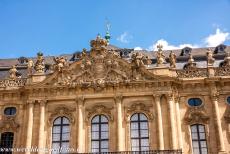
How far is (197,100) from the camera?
31.7 meters

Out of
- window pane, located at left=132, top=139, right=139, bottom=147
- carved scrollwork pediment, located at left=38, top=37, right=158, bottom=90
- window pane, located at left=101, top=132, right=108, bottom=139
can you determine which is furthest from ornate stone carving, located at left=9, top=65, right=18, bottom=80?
window pane, located at left=132, top=139, right=139, bottom=147

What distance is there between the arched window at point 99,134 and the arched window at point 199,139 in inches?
248

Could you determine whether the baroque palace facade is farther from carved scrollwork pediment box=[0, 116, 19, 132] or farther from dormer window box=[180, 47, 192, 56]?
dormer window box=[180, 47, 192, 56]

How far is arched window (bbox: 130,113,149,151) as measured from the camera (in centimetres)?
3012

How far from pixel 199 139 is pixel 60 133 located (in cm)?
1020

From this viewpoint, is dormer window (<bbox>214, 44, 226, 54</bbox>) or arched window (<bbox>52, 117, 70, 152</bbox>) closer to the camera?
arched window (<bbox>52, 117, 70, 152</bbox>)

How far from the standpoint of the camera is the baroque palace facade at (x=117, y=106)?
3023 centimetres

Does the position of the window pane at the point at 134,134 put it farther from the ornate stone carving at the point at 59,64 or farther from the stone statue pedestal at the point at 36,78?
the stone statue pedestal at the point at 36,78

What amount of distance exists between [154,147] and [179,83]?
5377 mm

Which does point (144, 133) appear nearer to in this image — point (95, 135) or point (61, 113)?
point (95, 135)

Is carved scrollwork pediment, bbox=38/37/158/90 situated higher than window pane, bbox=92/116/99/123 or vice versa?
carved scrollwork pediment, bbox=38/37/158/90

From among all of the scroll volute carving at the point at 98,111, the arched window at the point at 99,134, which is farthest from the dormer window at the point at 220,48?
the arched window at the point at 99,134

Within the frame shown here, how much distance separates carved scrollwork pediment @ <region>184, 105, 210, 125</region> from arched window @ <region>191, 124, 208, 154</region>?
371mm

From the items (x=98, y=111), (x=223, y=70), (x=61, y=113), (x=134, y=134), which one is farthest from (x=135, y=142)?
(x=223, y=70)
